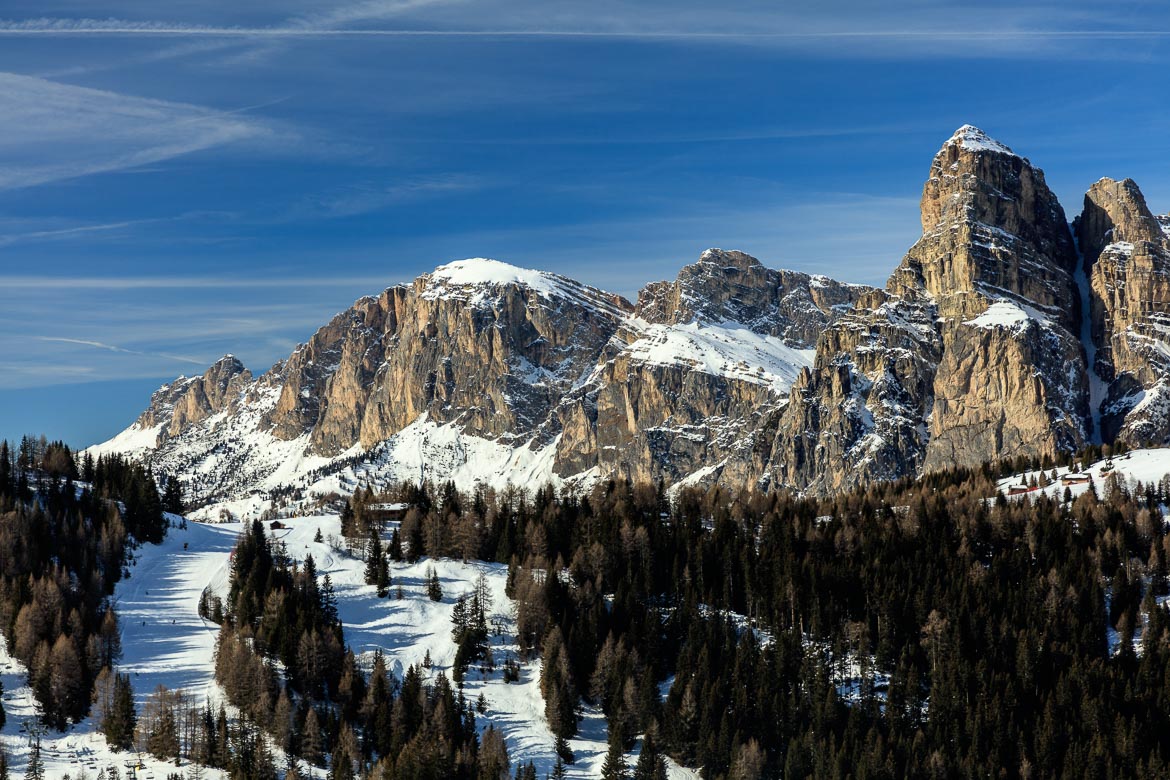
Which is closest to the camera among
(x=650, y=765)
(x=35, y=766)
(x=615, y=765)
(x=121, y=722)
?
(x=35, y=766)

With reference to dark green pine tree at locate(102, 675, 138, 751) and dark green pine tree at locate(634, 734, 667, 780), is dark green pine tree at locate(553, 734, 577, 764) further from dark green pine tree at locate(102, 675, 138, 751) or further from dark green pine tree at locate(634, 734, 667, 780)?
dark green pine tree at locate(102, 675, 138, 751)

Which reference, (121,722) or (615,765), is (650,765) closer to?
(615,765)

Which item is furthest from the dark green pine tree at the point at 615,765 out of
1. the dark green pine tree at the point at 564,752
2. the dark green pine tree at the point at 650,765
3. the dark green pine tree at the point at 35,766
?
the dark green pine tree at the point at 35,766

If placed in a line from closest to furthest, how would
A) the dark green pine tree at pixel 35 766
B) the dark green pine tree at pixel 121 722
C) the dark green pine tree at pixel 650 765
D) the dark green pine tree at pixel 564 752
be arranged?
the dark green pine tree at pixel 35 766 → the dark green pine tree at pixel 650 765 → the dark green pine tree at pixel 121 722 → the dark green pine tree at pixel 564 752

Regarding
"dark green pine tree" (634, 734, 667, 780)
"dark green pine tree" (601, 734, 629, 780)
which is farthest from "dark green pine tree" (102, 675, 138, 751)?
"dark green pine tree" (634, 734, 667, 780)

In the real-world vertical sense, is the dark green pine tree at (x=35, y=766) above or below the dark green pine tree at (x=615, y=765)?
above

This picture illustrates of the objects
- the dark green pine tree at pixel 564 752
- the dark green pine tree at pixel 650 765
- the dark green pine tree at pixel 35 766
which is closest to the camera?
the dark green pine tree at pixel 35 766

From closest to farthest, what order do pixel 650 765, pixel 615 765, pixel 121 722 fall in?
pixel 615 765 < pixel 121 722 < pixel 650 765

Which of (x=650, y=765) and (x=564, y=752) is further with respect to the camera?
(x=564, y=752)

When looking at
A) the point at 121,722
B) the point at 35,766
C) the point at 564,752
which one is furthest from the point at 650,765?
the point at 35,766

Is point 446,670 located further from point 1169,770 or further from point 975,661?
point 1169,770

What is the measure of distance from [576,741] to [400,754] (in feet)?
96.2

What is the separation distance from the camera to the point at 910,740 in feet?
577

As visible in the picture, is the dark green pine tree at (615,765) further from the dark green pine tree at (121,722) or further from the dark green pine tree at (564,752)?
the dark green pine tree at (121,722)
